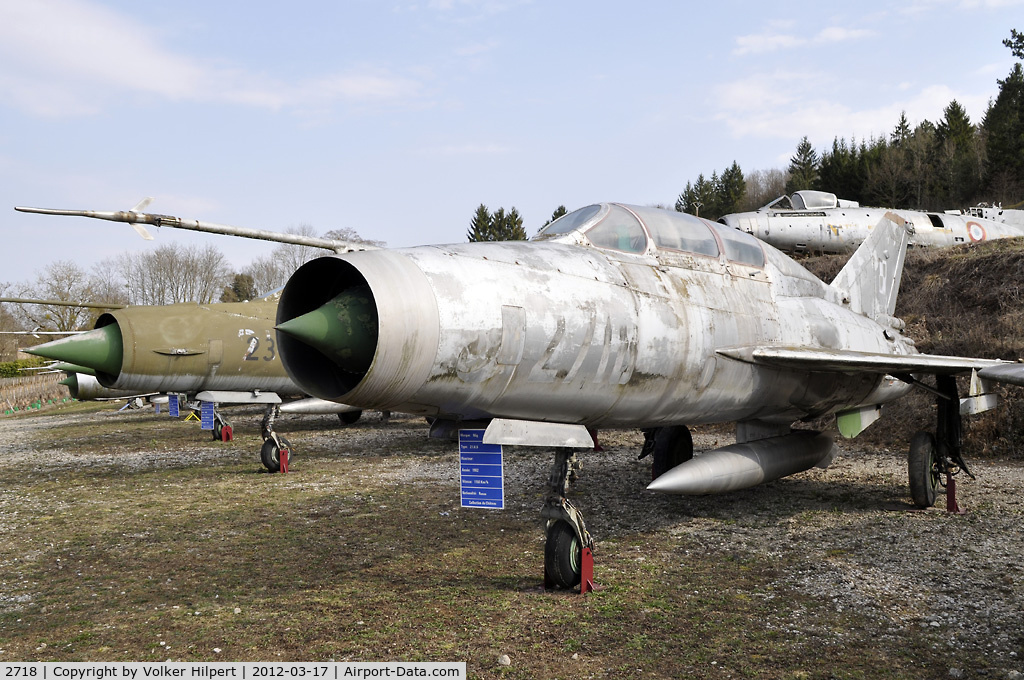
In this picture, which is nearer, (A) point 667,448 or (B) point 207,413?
(A) point 667,448

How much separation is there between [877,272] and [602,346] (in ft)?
23.8

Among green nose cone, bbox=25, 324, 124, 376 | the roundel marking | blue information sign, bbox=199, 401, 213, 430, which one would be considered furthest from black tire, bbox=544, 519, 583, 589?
the roundel marking

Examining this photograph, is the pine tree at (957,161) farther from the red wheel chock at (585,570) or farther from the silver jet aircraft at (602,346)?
the red wheel chock at (585,570)

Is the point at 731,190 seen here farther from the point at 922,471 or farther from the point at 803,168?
the point at 922,471

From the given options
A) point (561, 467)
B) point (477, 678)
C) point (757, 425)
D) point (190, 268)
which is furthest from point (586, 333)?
point (190, 268)

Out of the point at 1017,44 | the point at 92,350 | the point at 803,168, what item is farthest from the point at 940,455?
the point at 803,168

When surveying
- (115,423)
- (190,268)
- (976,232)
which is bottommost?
(115,423)

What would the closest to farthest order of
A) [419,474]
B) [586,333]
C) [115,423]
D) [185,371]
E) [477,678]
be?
[477,678]
[586,333]
[419,474]
[185,371]
[115,423]

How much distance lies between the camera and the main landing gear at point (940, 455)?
25.0 ft

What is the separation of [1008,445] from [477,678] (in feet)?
37.9

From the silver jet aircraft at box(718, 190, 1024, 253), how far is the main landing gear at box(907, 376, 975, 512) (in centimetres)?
1176

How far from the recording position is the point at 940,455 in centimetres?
793

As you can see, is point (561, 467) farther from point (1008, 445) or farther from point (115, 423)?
point (115, 423)

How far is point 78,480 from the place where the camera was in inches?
437
